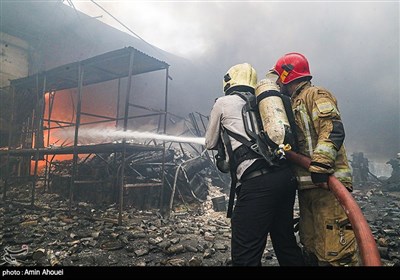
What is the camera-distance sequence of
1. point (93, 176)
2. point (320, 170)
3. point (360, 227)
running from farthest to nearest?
1. point (93, 176)
2. point (320, 170)
3. point (360, 227)

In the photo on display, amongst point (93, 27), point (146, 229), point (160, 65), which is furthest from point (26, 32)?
point (146, 229)

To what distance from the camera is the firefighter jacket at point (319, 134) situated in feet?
6.57

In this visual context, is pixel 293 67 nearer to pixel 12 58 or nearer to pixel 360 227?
pixel 360 227

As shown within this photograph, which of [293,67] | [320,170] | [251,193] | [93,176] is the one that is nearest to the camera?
[320,170]

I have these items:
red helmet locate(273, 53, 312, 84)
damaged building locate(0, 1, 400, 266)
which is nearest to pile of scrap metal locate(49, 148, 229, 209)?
damaged building locate(0, 1, 400, 266)

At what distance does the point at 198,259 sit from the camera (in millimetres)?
3963

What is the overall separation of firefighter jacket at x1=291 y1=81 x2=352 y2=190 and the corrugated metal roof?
485 cm

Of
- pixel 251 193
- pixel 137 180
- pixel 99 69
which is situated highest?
pixel 99 69

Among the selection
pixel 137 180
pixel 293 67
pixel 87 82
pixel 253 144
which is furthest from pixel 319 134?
Result: pixel 87 82

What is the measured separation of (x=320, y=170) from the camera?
198 cm

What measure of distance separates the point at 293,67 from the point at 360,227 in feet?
5.23

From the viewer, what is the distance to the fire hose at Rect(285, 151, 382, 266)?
1604 millimetres

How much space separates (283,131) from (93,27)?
1479 cm
